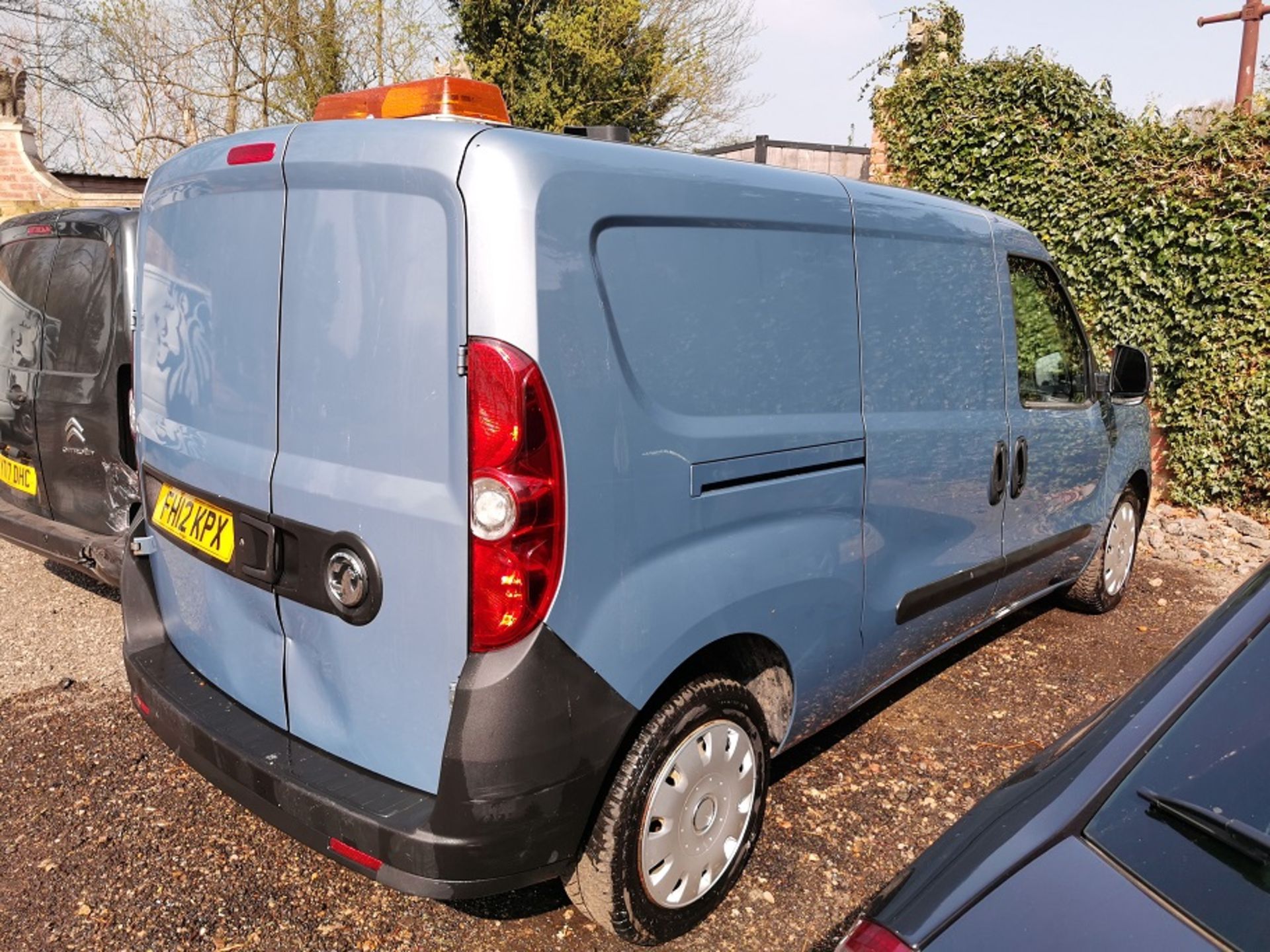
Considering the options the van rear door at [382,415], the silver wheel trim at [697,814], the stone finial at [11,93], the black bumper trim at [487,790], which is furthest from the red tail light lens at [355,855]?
the stone finial at [11,93]

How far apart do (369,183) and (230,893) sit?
1931 mm

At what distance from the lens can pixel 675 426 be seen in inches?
85.4

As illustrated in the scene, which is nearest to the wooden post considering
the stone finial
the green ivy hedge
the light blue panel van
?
the green ivy hedge

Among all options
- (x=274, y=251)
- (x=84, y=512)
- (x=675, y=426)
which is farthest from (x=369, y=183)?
(x=84, y=512)

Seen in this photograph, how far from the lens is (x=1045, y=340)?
3982mm

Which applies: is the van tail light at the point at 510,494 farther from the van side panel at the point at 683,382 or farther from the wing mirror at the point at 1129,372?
the wing mirror at the point at 1129,372

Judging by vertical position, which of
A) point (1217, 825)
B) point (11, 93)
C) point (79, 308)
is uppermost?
point (11, 93)

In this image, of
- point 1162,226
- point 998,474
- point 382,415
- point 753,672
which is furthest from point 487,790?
point 1162,226

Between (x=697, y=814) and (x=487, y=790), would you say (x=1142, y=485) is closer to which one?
(x=697, y=814)

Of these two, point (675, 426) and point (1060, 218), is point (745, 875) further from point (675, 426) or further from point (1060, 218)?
point (1060, 218)

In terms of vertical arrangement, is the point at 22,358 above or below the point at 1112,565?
above

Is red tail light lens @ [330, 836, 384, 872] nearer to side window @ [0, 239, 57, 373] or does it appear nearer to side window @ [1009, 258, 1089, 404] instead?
side window @ [1009, 258, 1089, 404]

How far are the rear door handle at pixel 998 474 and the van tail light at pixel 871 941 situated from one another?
2449 mm

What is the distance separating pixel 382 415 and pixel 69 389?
8.76 feet
